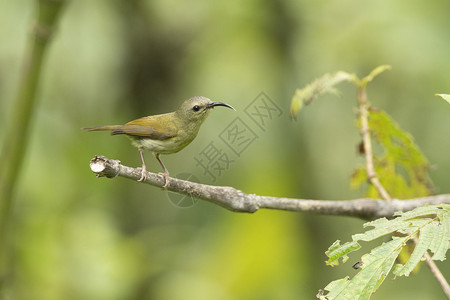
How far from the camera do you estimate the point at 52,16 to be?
2.59 m

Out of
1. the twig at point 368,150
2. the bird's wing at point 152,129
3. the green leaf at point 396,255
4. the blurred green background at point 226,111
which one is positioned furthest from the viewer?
the blurred green background at point 226,111

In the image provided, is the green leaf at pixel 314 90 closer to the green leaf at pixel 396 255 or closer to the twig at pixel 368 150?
the twig at pixel 368 150

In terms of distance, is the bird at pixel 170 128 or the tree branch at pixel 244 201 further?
the bird at pixel 170 128

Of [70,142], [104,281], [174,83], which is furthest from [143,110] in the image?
[104,281]

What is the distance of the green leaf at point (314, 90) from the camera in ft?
11.0

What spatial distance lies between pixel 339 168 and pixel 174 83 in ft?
7.21

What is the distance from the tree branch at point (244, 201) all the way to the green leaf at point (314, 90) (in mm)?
721

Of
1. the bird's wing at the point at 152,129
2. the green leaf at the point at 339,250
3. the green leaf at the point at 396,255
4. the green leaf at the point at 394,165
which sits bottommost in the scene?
the green leaf at the point at 396,255

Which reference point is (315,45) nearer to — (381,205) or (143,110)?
(143,110)

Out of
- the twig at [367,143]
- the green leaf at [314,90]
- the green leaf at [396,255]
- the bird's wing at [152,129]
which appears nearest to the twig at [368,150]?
the twig at [367,143]

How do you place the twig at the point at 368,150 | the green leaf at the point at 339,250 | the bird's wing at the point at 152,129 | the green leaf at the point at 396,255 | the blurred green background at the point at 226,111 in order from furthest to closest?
the blurred green background at the point at 226,111, the twig at the point at 368,150, the bird's wing at the point at 152,129, the green leaf at the point at 339,250, the green leaf at the point at 396,255

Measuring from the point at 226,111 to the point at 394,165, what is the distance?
8.83ft

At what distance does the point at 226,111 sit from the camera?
242 inches

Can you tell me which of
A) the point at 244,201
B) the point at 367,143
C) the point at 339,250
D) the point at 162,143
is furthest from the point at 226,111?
the point at 339,250
